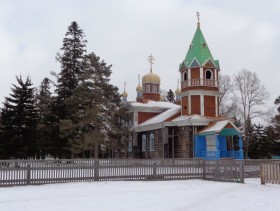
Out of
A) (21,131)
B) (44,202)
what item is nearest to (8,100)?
(21,131)

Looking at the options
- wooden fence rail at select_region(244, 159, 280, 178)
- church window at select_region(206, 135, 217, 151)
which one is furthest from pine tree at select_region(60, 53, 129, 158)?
wooden fence rail at select_region(244, 159, 280, 178)

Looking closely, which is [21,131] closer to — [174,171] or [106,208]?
[174,171]

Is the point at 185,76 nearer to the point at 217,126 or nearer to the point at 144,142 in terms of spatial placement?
the point at 217,126

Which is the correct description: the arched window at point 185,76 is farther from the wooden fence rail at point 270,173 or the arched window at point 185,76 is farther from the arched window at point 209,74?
the wooden fence rail at point 270,173

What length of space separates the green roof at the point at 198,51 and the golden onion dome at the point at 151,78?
13460 millimetres

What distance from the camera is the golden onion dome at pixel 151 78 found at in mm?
52531

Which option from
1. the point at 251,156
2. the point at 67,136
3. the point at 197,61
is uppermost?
the point at 197,61

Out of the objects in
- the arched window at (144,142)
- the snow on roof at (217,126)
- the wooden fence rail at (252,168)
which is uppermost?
the snow on roof at (217,126)

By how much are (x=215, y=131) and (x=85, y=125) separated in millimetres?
12097

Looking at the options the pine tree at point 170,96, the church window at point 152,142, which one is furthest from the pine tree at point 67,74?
the pine tree at point 170,96

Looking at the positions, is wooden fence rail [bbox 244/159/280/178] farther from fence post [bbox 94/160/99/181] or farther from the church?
the church

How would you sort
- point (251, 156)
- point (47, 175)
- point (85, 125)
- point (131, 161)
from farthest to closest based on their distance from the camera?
point (251, 156) < point (85, 125) < point (131, 161) < point (47, 175)

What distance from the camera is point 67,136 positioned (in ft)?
117

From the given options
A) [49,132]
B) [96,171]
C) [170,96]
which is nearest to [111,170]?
[96,171]
